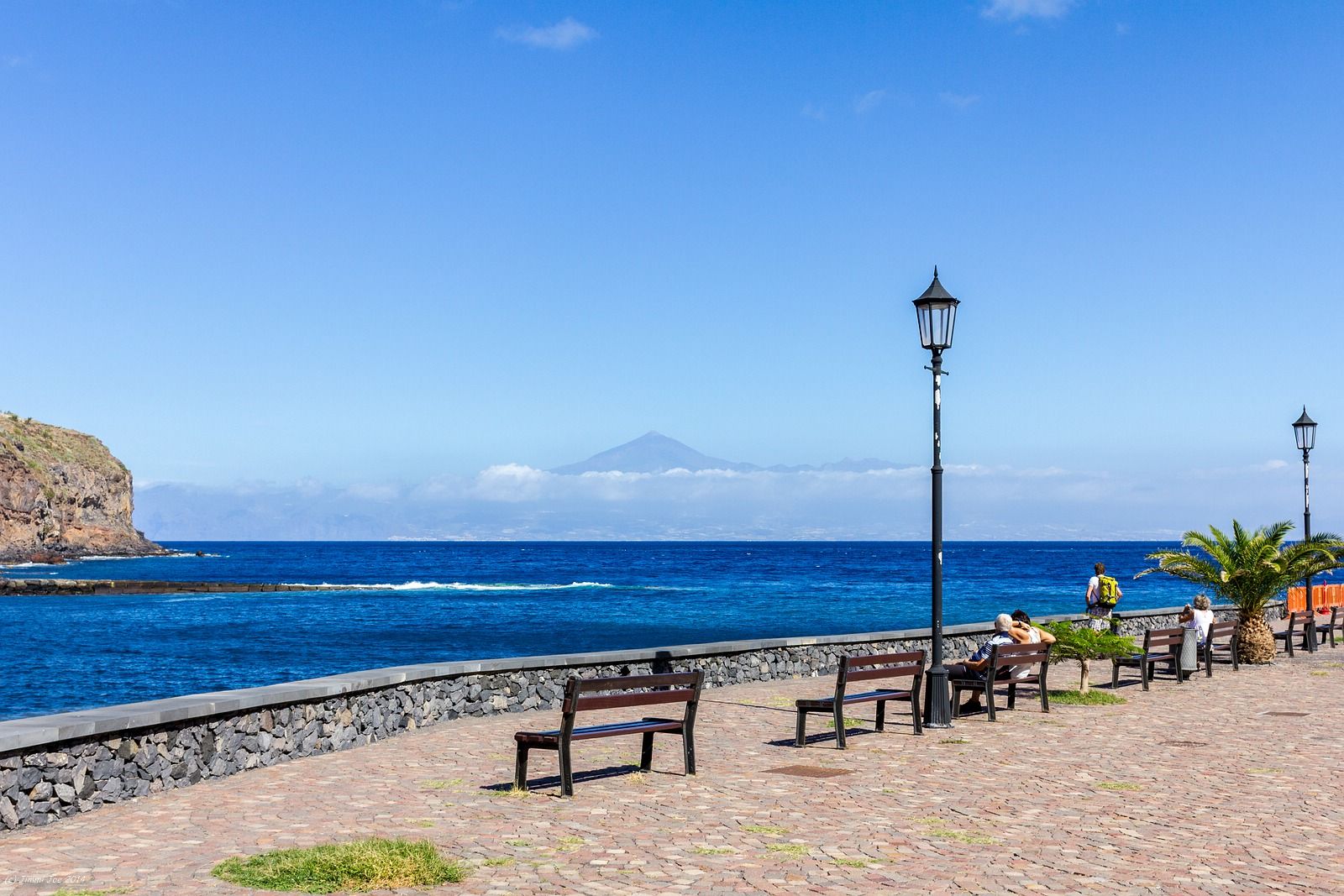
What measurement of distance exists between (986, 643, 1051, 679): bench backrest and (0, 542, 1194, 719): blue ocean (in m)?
20.4

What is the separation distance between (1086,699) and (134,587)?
84.9 meters

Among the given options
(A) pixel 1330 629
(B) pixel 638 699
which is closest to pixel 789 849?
(B) pixel 638 699

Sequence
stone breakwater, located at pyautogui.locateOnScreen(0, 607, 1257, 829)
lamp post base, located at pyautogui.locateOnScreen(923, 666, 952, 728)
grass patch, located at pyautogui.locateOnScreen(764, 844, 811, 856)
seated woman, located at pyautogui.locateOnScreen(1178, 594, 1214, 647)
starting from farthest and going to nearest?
seated woman, located at pyautogui.locateOnScreen(1178, 594, 1214, 647) < lamp post base, located at pyautogui.locateOnScreen(923, 666, 952, 728) < stone breakwater, located at pyautogui.locateOnScreen(0, 607, 1257, 829) < grass patch, located at pyautogui.locateOnScreen(764, 844, 811, 856)

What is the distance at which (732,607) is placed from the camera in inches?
2616

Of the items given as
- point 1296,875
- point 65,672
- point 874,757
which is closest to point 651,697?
point 874,757

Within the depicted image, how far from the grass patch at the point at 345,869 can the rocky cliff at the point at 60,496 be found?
149 metres

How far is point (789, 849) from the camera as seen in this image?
25.1 ft

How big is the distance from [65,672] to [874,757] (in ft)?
96.1

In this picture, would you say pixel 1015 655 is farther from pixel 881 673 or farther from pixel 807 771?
pixel 807 771

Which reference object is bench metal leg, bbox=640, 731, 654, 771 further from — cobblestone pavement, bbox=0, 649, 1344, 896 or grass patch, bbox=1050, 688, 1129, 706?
grass patch, bbox=1050, 688, 1129, 706

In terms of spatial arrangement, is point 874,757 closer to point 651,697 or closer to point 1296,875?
point 651,697

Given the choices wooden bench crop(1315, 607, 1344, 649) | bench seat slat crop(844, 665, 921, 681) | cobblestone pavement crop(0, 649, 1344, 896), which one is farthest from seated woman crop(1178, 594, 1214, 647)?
wooden bench crop(1315, 607, 1344, 649)

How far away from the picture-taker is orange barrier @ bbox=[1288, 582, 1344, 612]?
33906 millimetres

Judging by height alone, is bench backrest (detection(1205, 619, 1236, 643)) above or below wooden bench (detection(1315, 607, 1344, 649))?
above
